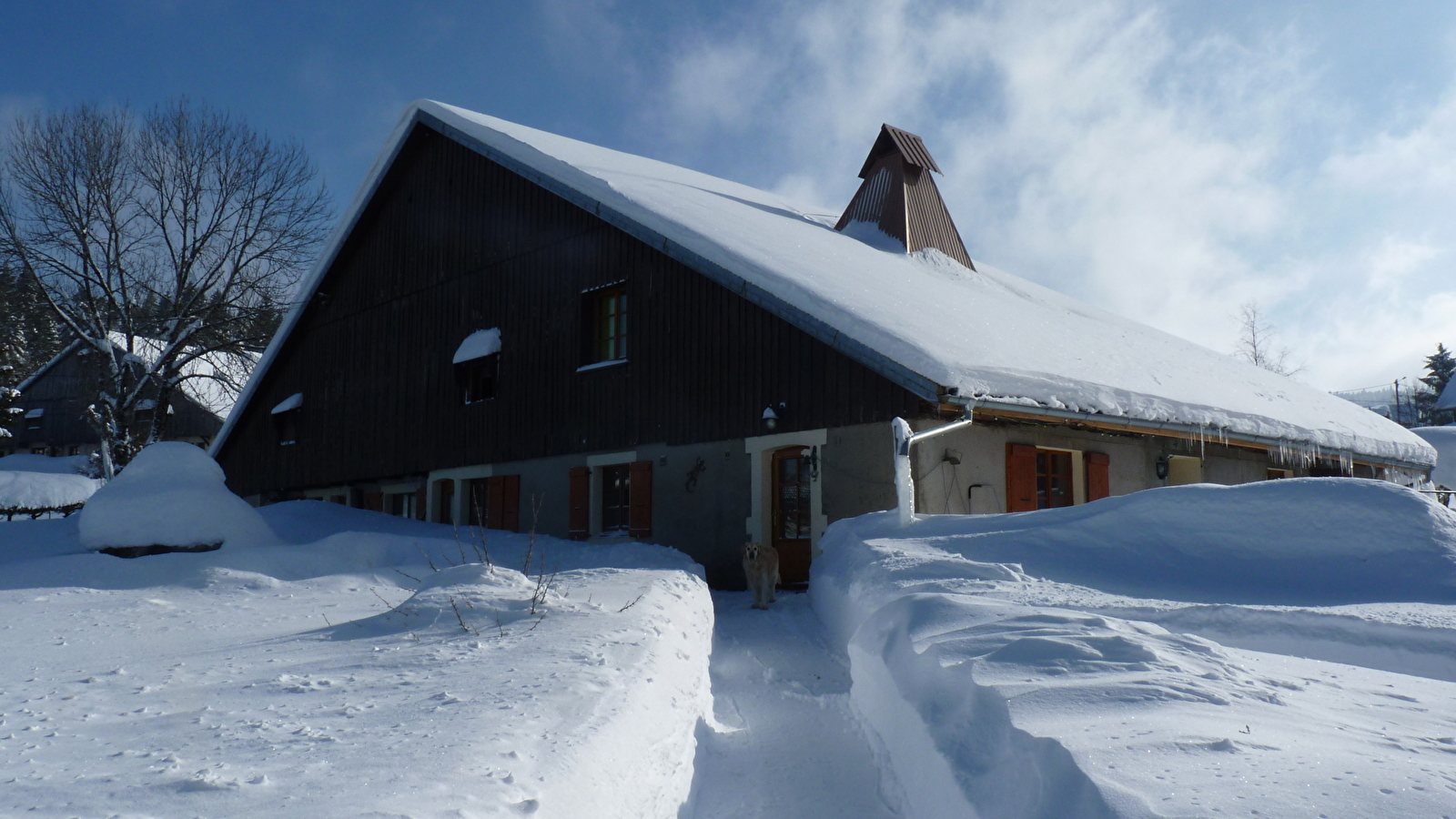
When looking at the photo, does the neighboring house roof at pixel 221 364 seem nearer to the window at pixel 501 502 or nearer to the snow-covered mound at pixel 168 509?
the window at pixel 501 502

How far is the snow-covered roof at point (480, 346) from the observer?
1365 cm

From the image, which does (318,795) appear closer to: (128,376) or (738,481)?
(738,481)

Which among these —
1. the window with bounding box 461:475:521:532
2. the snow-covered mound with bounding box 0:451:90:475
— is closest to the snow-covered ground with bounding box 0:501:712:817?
the window with bounding box 461:475:521:532

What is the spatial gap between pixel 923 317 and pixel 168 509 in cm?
824

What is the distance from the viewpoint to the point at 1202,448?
455 inches

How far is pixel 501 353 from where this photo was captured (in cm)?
1393

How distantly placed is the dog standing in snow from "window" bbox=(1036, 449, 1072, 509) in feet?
12.4

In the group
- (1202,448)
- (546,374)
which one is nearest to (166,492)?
(546,374)

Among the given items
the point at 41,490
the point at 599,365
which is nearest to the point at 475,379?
the point at 599,365

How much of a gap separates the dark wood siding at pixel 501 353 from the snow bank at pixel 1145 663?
9.89 feet

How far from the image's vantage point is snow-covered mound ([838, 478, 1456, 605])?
5094mm

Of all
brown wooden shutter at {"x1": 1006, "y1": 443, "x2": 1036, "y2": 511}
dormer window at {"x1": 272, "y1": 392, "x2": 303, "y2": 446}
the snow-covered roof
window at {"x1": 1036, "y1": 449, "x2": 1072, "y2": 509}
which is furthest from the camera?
dormer window at {"x1": 272, "y1": 392, "x2": 303, "y2": 446}

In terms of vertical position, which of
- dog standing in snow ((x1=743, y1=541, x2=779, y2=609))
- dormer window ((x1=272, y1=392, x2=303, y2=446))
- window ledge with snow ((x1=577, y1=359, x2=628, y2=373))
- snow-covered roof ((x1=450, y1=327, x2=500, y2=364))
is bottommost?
dog standing in snow ((x1=743, y1=541, x2=779, y2=609))

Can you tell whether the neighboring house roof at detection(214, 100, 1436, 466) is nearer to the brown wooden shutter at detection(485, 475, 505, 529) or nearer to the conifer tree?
the brown wooden shutter at detection(485, 475, 505, 529)
